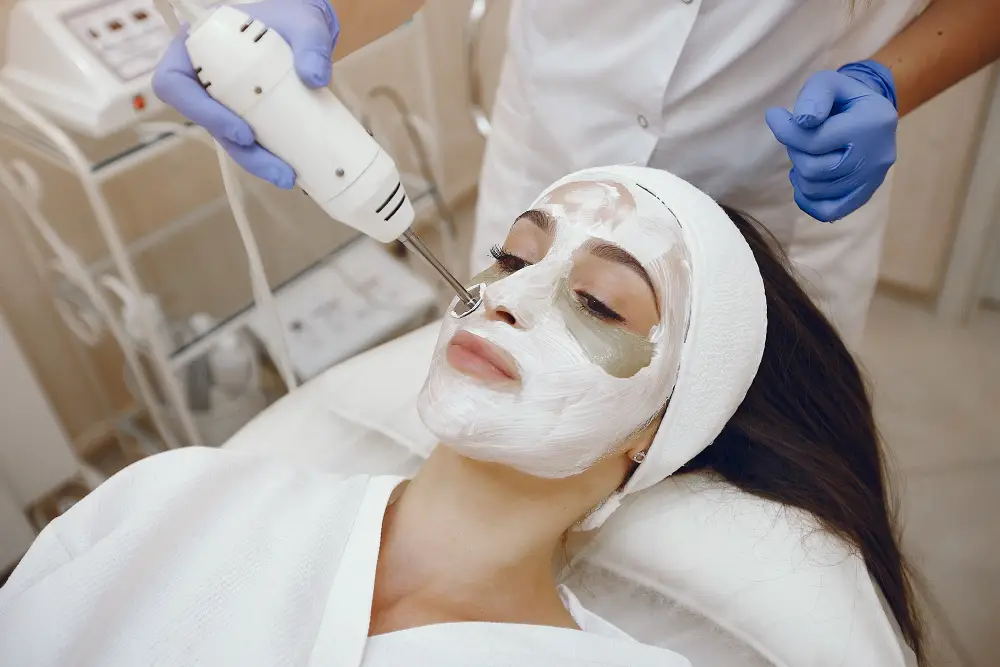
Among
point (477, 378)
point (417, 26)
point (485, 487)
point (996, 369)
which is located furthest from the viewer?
point (996, 369)

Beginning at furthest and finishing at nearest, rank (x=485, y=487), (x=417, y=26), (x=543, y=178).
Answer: (x=417, y=26) → (x=543, y=178) → (x=485, y=487)

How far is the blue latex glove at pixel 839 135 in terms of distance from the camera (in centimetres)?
88

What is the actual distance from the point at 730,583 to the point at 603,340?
37 cm

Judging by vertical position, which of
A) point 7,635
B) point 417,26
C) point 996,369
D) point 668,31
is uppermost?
point 668,31

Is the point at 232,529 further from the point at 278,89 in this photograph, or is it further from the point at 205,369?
the point at 205,369

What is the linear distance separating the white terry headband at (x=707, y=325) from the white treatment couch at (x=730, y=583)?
0.13 meters

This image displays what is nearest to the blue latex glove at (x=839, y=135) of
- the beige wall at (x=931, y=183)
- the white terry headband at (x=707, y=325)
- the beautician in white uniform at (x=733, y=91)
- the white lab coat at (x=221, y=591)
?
the beautician in white uniform at (x=733, y=91)

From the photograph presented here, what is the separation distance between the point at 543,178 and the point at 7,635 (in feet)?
2.96

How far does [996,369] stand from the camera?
2.09m

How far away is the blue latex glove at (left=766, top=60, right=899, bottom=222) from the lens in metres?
0.88

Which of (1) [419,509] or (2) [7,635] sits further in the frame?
(1) [419,509]

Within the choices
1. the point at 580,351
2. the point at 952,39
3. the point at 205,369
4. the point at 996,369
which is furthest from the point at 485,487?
the point at 996,369

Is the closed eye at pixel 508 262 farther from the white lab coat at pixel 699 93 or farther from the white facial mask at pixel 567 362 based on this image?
the white lab coat at pixel 699 93

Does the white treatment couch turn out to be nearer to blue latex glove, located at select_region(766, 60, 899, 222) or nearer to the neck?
the neck
